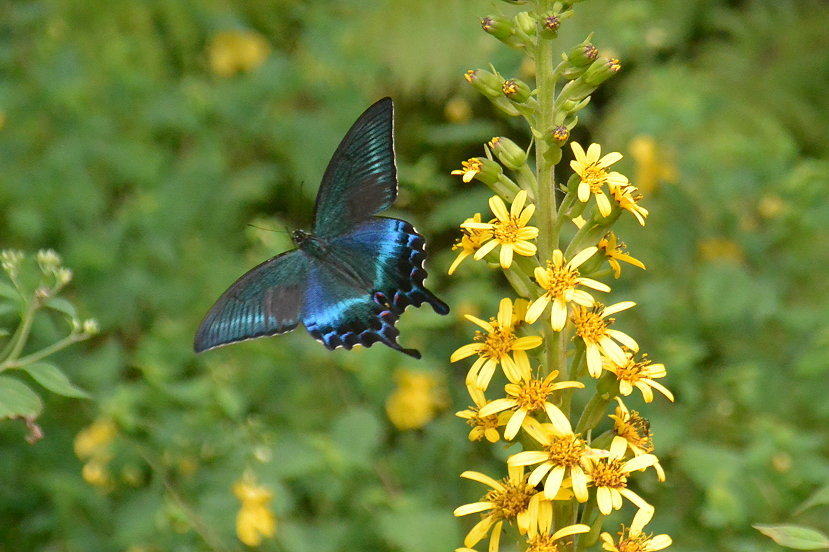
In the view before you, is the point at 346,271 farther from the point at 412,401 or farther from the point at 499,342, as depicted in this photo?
the point at 412,401

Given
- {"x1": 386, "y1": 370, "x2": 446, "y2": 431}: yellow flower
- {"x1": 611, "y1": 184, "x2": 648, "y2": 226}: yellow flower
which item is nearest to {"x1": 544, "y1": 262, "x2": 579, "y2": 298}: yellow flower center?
{"x1": 611, "y1": 184, "x2": 648, "y2": 226}: yellow flower

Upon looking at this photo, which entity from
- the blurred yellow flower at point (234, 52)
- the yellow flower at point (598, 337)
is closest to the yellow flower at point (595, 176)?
the yellow flower at point (598, 337)

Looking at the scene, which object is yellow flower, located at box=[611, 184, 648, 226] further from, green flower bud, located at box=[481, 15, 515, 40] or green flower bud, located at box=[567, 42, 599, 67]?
green flower bud, located at box=[481, 15, 515, 40]

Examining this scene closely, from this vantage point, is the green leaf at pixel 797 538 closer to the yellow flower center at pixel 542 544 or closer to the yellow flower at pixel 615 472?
the yellow flower at pixel 615 472

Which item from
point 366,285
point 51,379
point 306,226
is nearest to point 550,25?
point 366,285

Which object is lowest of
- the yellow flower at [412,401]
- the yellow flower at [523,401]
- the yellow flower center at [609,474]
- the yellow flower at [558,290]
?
the yellow flower at [412,401]

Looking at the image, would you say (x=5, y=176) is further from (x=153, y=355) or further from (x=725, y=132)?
(x=725, y=132)

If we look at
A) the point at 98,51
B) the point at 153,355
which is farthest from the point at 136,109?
the point at 153,355
